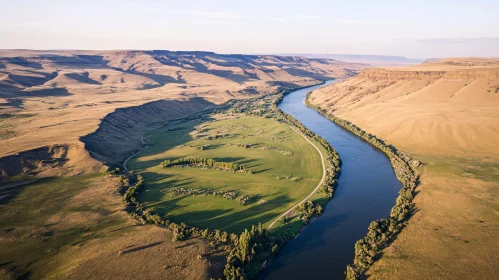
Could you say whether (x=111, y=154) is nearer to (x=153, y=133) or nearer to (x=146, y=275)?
(x=153, y=133)

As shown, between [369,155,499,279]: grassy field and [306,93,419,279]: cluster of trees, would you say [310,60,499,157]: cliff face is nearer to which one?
[306,93,419,279]: cluster of trees

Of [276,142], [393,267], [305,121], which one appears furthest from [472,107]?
[393,267]

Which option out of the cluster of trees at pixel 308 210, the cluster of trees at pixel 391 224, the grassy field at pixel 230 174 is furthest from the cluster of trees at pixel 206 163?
the cluster of trees at pixel 391 224

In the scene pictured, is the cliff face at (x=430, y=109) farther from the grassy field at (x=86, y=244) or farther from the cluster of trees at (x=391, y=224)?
the grassy field at (x=86, y=244)

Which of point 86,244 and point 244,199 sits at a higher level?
point 244,199

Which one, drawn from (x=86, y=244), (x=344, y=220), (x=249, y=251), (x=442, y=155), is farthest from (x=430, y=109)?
(x=86, y=244)

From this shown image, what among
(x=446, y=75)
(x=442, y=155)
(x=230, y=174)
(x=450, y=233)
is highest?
(x=446, y=75)

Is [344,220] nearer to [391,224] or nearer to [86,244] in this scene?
[391,224]
